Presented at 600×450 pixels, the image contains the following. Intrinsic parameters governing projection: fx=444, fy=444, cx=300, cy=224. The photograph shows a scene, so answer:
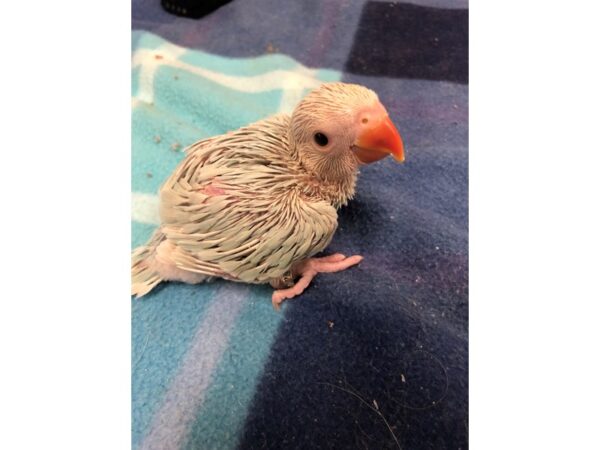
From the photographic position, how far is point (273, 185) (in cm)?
61

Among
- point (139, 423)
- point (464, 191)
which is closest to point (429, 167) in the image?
point (464, 191)

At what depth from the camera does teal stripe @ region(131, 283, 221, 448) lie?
25.2 inches

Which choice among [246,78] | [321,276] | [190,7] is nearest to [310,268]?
[321,276]

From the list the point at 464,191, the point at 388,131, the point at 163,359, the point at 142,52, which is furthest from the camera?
the point at 142,52

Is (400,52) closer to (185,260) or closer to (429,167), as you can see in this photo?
(429,167)

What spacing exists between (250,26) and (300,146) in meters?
0.69

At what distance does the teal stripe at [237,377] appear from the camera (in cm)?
61

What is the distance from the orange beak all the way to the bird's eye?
0.13ft

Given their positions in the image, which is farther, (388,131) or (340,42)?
(340,42)

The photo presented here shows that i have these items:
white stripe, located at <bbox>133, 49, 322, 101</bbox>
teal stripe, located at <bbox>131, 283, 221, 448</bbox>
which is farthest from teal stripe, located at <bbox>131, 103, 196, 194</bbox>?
teal stripe, located at <bbox>131, 283, 221, 448</bbox>

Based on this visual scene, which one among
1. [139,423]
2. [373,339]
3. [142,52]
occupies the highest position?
[142,52]

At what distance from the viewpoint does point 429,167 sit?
0.93 m

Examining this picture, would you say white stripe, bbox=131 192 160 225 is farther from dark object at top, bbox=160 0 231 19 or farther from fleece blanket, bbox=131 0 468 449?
dark object at top, bbox=160 0 231 19

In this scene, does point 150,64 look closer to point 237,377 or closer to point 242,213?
point 242,213
